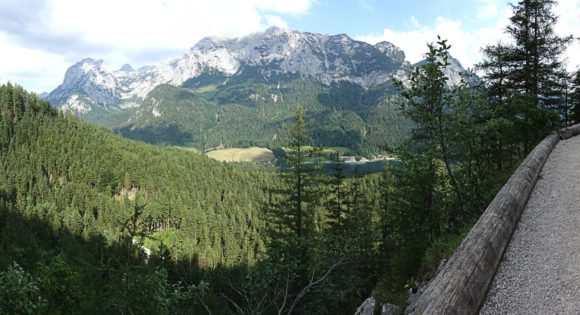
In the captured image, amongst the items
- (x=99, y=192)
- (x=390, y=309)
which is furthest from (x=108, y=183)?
(x=390, y=309)

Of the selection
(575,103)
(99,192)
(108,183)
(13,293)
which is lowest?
(99,192)

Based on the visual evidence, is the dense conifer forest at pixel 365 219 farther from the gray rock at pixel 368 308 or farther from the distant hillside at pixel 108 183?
the distant hillside at pixel 108 183

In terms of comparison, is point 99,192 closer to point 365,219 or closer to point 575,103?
point 365,219

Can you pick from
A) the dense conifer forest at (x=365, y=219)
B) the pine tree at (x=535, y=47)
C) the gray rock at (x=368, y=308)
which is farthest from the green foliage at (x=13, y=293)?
the pine tree at (x=535, y=47)

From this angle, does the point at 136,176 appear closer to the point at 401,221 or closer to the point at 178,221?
the point at 178,221

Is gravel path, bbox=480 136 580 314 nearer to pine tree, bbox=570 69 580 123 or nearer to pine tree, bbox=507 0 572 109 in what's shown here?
pine tree, bbox=507 0 572 109

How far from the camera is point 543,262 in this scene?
6.32 m

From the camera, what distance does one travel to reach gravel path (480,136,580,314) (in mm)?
5160

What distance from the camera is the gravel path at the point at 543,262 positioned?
203 inches

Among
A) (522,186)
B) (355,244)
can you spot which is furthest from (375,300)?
(522,186)

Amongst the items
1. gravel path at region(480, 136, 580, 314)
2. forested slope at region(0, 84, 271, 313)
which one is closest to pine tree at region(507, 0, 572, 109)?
gravel path at region(480, 136, 580, 314)

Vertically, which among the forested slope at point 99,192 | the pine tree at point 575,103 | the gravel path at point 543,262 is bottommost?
the forested slope at point 99,192

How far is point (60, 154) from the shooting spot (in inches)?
6275

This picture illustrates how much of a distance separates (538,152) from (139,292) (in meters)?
15.9
